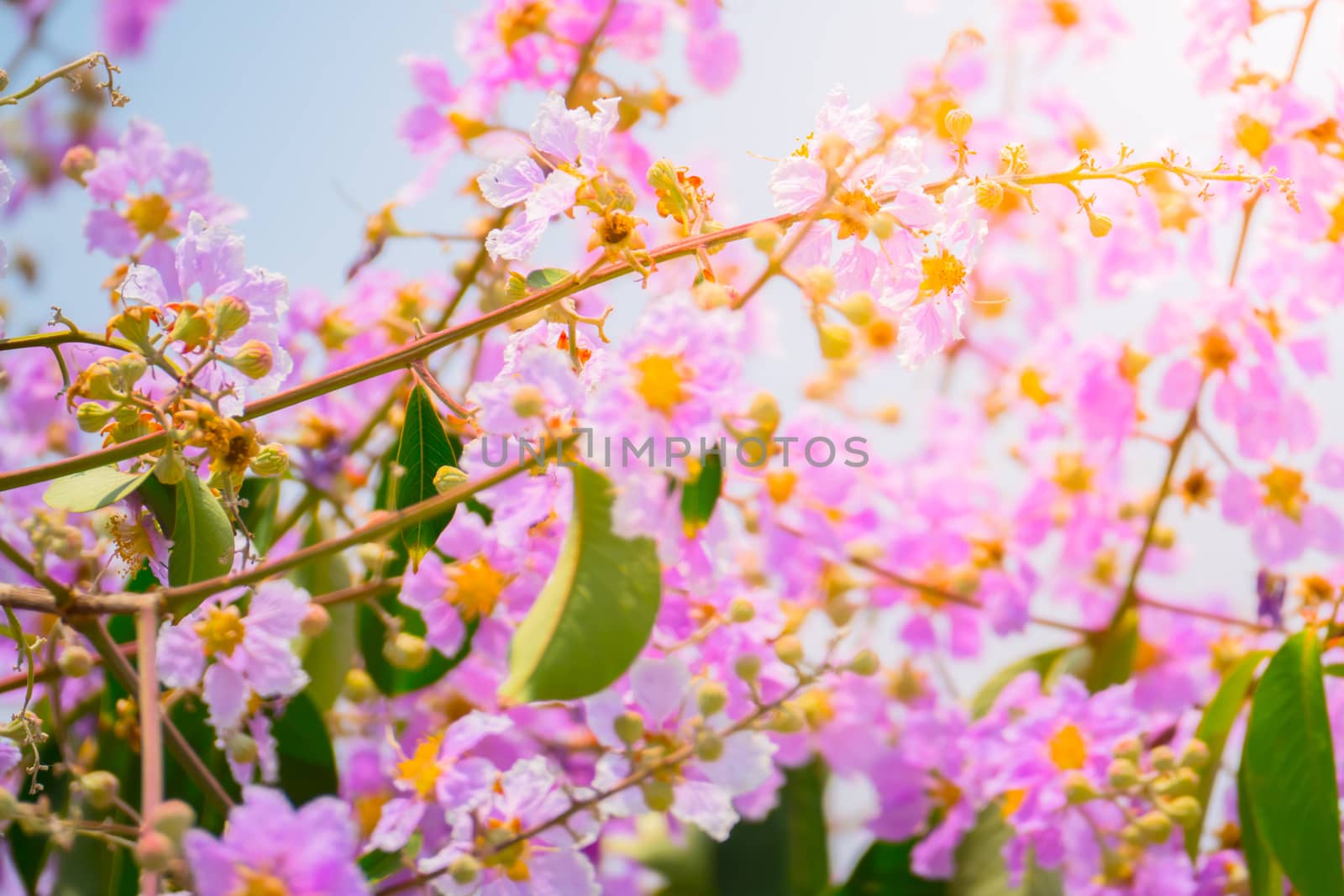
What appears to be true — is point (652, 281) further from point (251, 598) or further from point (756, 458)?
point (251, 598)

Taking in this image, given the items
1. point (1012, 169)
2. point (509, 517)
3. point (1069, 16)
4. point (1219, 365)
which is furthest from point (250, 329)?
point (1069, 16)

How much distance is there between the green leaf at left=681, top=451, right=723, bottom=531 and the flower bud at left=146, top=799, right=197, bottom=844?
258 millimetres

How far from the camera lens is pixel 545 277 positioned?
558 millimetres

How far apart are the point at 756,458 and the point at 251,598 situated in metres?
0.36

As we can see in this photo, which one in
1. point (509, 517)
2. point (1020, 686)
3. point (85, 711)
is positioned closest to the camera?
point (509, 517)

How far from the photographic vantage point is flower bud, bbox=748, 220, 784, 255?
49 cm

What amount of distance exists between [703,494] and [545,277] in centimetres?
14

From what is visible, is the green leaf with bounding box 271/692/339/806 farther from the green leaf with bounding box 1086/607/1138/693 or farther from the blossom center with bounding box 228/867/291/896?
the green leaf with bounding box 1086/607/1138/693

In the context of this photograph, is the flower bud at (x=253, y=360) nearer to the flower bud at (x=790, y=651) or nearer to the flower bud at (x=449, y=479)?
the flower bud at (x=449, y=479)

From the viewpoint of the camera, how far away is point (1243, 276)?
3.32ft

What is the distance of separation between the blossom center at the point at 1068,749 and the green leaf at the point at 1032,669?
0.17 metres

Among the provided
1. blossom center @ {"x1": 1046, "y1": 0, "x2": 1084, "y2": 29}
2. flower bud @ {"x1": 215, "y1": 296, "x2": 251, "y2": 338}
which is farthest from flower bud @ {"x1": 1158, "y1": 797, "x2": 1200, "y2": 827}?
blossom center @ {"x1": 1046, "y1": 0, "x2": 1084, "y2": 29}

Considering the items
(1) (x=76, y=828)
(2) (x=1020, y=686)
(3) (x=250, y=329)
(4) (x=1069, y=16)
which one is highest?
(4) (x=1069, y=16)

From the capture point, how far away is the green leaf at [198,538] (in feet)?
1.80
